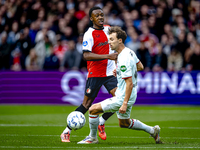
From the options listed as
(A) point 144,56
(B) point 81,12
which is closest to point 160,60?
(A) point 144,56

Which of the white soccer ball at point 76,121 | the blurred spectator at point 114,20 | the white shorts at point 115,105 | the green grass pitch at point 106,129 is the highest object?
the blurred spectator at point 114,20

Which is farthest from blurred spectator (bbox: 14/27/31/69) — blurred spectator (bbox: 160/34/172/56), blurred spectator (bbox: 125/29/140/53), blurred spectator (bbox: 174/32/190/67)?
blurred spectator (bbox: 174/32/190/67)

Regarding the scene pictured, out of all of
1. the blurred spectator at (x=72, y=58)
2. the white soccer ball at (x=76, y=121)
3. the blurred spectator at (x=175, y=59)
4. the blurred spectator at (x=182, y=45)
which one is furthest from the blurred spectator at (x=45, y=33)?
the white soccer ball at (x=76, y=121)

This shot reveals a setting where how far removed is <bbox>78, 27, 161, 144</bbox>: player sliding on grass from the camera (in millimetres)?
6180

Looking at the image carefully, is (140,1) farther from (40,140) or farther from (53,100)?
(40,140)

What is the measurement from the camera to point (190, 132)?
27.3 feet

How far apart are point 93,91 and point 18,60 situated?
921 centimetres

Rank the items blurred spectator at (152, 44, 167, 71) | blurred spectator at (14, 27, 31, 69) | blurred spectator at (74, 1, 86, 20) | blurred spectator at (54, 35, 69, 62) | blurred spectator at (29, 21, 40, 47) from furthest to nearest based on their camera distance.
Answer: blurred spectator at (74, 1, 86, 20), blurred spectator at (29, 21, 40, 47), blurred spectator at (14, 27, 31, 69), blurred spectator at (54, 35, 69, 62), blurred spectator at (152, 44, 167, 71)

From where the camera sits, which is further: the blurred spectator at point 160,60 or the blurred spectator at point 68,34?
the blurred spectator at point 68,34

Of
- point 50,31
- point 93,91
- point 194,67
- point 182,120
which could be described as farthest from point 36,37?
point 93,91

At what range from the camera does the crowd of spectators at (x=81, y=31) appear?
1515 cm

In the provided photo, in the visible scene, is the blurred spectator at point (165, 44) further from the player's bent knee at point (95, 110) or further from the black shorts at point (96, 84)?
the player's bent knee at point (95, 110)

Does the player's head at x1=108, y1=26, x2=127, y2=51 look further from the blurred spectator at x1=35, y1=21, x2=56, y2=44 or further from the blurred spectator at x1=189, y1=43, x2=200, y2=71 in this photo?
the blurred spectator at x1=35, y1=21, x2=56, y2=44

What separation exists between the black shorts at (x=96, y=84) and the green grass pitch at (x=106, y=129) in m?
0.99
